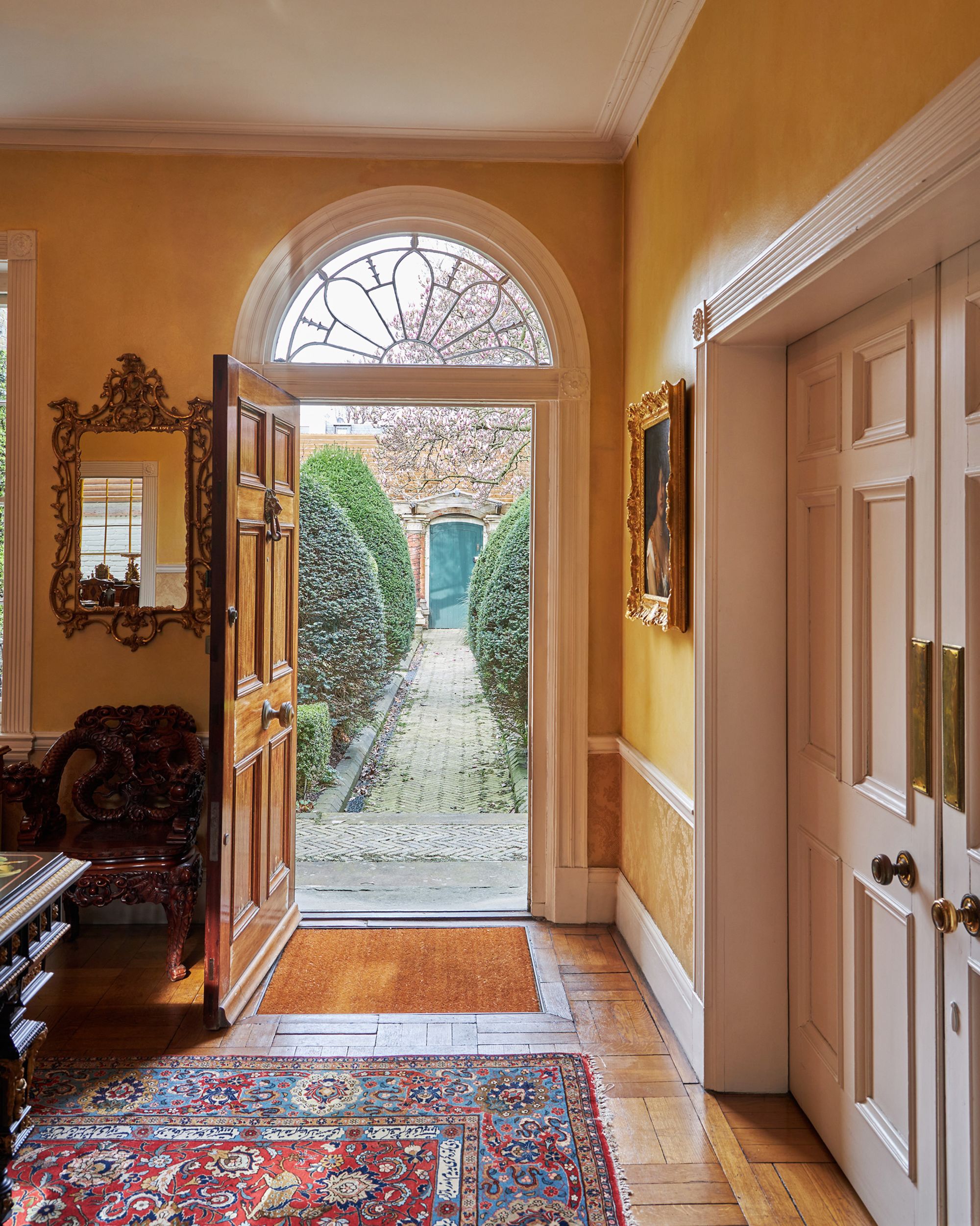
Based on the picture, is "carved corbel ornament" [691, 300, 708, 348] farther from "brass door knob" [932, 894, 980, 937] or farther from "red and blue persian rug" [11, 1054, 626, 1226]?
"red and blue persian rug" [11, 1054, 626, 1226]

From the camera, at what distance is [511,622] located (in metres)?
7.59

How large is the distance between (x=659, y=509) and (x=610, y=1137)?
198cm

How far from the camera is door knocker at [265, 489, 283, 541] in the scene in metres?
3.46

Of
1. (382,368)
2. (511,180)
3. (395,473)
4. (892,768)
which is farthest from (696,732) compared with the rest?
(395,473)

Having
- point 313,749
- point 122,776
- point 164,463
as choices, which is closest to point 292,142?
point 164,463

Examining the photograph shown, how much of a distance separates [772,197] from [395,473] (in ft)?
24.6

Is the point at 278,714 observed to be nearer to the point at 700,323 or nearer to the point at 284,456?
the point at 284,456

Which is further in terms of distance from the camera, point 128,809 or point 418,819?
point 418,819

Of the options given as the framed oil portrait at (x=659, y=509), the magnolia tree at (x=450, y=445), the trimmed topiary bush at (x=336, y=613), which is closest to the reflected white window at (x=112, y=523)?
the framed oil portrait at (x=659, y=509)

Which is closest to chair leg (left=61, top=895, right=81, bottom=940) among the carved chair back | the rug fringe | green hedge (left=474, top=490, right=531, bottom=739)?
the carved chair back

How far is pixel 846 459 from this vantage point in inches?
88.4

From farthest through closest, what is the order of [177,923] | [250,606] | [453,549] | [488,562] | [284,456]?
[453,549] → [488,562] → [284,456] → [177,923] → [250,606]

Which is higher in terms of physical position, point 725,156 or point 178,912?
point 725,156

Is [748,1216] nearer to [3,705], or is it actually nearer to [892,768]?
[892,768]
